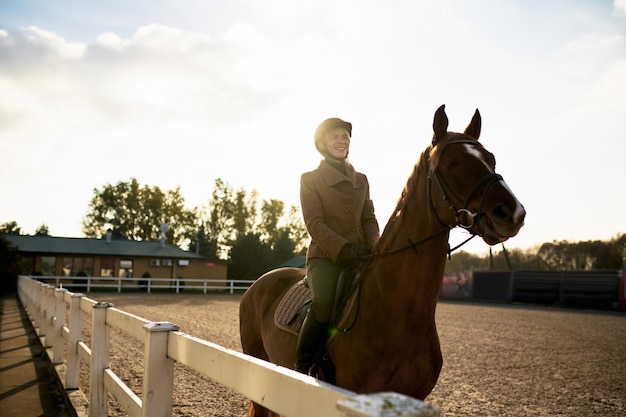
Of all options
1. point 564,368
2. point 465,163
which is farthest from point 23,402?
point 564,368

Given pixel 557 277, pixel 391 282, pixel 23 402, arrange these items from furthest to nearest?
pixel 557 277 → pixel 23 402 → pixel 391 282

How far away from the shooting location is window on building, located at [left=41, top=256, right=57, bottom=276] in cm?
3912

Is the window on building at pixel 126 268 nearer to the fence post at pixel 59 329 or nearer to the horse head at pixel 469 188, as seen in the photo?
the fence post at pixel 59 329

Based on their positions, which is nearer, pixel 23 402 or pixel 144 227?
pixel 23 402

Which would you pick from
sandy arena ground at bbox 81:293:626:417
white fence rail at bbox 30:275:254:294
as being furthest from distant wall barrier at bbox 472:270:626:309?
white fence rail at bbox 30:275:254:294

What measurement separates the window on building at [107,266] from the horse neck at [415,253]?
141 ft

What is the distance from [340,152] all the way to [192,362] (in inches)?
78.6

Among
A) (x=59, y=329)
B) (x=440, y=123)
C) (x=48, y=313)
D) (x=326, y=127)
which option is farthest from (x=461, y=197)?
(x=48, y=313)

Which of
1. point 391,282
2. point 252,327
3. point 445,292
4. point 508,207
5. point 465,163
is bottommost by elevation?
point 445,292

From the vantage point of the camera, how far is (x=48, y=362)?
8.58 meters

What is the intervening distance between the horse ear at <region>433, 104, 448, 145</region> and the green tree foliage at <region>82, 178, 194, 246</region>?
2879 inches

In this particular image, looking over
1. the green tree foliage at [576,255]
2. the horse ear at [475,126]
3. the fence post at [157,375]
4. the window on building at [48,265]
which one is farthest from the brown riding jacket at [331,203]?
the green tree foliage at [576,255]

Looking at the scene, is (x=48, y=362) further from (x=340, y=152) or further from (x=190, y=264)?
(x=190, y=264)

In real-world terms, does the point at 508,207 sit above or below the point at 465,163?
below
